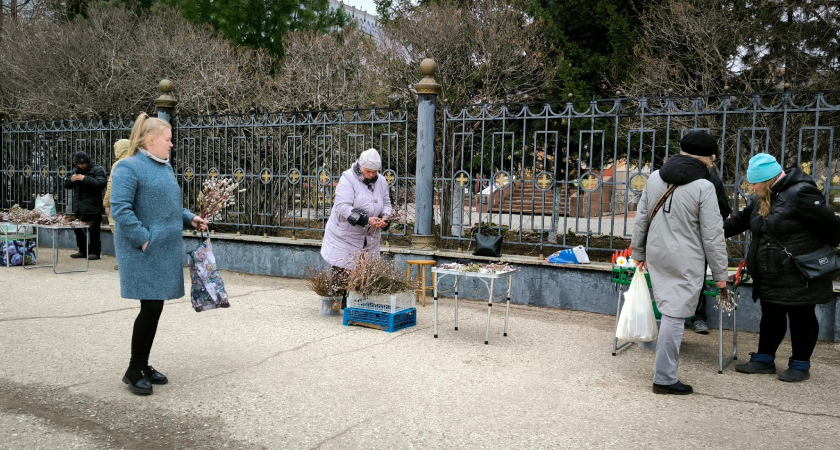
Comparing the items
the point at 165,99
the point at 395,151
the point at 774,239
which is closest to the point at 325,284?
the point at 774,239

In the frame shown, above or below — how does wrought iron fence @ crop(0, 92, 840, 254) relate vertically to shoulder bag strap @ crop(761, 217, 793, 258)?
above

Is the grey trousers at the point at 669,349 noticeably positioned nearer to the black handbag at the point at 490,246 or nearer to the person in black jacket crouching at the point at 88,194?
the black handbag at the point at 490,246

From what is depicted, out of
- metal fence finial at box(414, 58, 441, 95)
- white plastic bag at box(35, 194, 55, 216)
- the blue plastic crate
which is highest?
metal fence finial at box(414, 58, 441, 95)

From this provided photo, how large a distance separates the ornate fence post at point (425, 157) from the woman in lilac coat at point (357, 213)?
1.56 meters

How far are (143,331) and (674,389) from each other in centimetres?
352

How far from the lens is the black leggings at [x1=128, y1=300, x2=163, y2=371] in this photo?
436cm

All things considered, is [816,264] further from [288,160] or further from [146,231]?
[288,160]

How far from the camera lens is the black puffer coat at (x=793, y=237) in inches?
189

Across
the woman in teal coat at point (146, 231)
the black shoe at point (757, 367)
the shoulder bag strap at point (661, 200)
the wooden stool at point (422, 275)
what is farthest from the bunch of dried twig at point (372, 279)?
the black shoe at point (757, 367)

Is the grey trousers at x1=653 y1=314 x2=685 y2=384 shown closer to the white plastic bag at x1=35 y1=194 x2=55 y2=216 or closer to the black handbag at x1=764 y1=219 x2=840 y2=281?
the black handbag at x1=764 y1=219 x2=840 y2=281

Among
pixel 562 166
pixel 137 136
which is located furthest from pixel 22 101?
pixel 137 136

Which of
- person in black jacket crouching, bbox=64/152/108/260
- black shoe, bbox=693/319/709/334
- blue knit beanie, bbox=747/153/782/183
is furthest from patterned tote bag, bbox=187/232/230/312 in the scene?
person in black jacket crouching, bbox=64/152/108/260

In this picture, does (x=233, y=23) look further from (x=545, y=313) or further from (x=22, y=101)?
(x=545, y=313)

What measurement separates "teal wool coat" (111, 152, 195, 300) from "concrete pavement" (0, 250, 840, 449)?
0.73 m
